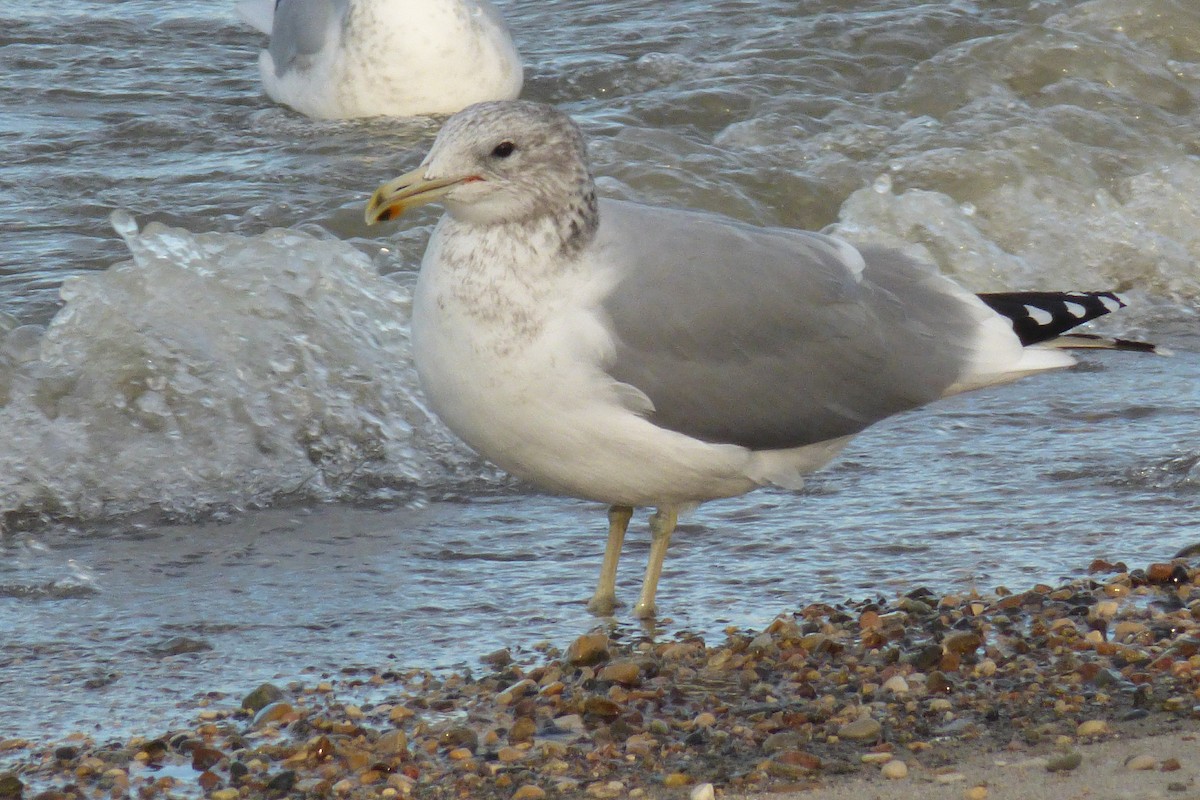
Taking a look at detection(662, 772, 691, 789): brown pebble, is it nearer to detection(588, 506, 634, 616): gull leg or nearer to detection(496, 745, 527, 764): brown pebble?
detection(496, 745, 527, 764): brown pebble

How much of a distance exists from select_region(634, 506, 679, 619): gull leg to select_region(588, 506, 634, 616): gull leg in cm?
7

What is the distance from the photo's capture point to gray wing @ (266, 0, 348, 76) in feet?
29.5

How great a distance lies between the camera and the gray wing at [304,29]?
8.98 m

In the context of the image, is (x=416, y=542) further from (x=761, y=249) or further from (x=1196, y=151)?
(x=1196, y=151)

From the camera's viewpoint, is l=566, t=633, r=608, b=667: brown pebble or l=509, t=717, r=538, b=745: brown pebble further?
l=566, t=633, r=608, b=667: brown pebble

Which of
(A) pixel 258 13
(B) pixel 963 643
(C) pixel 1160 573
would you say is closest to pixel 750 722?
(B) pixel 963 643

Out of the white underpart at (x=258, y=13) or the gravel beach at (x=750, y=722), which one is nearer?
the gravel beach at (x=750, y=722)

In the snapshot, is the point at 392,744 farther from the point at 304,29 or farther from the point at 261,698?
the point at 304,29

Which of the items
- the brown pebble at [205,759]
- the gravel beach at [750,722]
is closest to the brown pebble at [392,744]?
the gravel beach at [750,722]

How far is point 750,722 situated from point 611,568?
95 centimetres

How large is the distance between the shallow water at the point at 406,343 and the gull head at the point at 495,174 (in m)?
1.00

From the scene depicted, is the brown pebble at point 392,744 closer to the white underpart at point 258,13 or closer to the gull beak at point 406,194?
the gull beak at point 406,194

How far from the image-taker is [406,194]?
362 centimetres

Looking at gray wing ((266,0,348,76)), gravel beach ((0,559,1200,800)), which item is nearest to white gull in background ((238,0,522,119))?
gray wing ((266,0,348,76))
